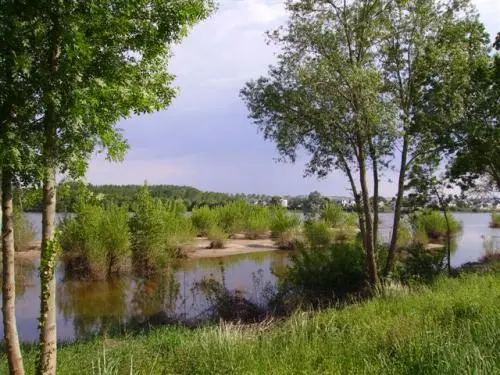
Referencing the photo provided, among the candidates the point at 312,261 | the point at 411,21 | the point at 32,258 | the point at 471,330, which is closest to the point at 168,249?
the point at 32,258

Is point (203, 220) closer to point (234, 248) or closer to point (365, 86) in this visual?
point (234, 248)

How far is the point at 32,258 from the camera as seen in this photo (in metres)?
22.3

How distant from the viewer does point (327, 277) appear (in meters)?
14.6

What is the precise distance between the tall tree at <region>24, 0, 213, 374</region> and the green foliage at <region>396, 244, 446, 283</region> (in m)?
10.7

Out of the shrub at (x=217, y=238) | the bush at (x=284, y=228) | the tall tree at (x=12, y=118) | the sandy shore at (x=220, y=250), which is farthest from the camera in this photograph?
the bush at (x=284, y=228)

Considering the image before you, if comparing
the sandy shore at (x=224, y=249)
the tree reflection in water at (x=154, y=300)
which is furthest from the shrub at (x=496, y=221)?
the tree reflection in water at (x=154, y=300)

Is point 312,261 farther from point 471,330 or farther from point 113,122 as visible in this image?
point 113,122

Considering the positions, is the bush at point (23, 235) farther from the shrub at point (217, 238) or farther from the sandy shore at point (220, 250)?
the shrub at point (217, 238)

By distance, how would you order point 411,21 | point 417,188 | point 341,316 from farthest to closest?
1. point 417,188
2. point 411,21
3. point 341,316

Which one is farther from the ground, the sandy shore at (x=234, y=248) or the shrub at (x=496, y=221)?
the shrub at (x=496, y=221)

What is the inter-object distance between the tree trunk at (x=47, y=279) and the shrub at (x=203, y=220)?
26.5m

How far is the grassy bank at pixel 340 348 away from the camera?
5.69 m

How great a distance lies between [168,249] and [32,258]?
18.7ft

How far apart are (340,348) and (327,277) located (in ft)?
26.5
